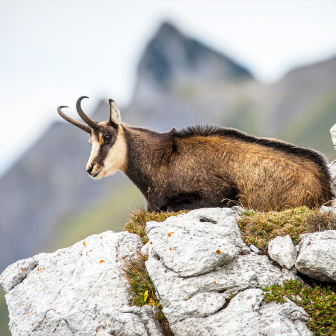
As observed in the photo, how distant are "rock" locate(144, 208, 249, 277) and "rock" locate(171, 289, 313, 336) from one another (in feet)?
2.85

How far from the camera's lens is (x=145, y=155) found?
36.6 ft

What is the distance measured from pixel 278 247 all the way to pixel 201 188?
3.22 meters

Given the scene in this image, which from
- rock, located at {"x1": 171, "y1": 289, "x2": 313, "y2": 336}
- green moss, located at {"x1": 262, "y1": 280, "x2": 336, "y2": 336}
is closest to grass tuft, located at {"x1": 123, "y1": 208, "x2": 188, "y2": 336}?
rock, located at {"x1": 171, "y1": 289, "x2": 313, "y2": 336}

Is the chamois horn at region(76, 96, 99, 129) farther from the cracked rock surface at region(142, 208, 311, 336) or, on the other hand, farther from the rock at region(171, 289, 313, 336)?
the rock at region(171, 289, 313, 336)

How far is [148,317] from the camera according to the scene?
7074 millimetres

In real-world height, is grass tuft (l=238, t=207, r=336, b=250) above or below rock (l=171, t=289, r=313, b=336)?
above

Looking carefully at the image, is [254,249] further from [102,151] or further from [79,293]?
[102,151]

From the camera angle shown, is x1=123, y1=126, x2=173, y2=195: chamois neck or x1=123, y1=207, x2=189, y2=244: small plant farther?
x1=123, y1=126, x2=173, y2=195: chamois neck

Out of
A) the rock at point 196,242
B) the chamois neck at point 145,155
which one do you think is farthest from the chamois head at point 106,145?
the rock at point 196,242

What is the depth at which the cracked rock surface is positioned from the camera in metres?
6.23

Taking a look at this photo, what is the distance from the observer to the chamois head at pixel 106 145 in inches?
422

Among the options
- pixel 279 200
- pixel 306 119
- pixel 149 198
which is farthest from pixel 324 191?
pixel 306 119

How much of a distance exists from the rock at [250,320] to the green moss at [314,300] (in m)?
0.14

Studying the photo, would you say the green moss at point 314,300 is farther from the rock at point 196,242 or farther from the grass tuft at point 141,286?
the grass tuft at point 141,286
